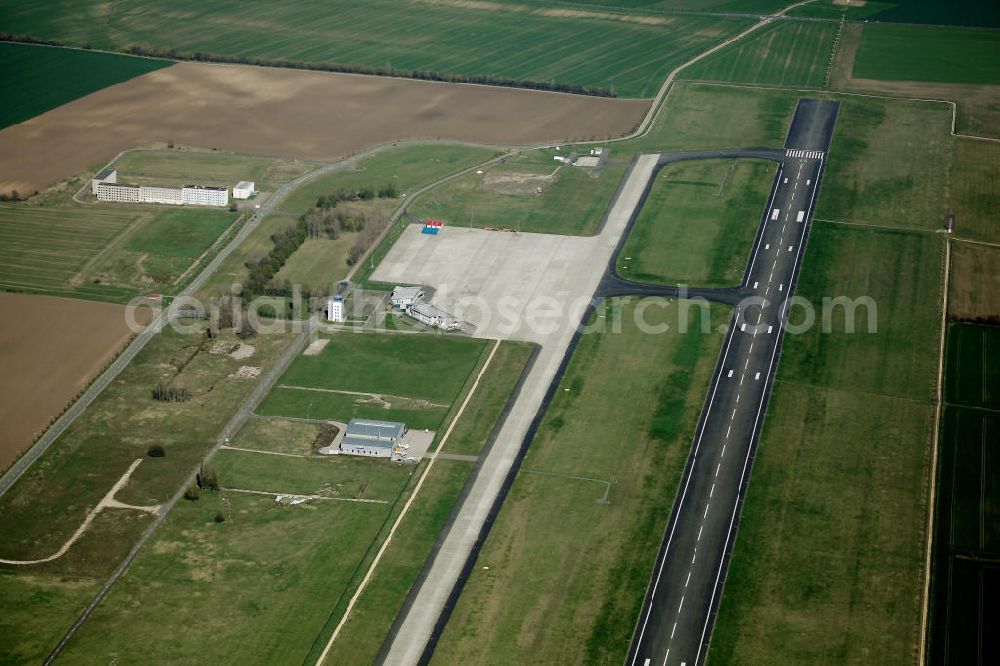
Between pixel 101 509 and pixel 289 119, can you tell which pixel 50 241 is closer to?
pixel 289 119

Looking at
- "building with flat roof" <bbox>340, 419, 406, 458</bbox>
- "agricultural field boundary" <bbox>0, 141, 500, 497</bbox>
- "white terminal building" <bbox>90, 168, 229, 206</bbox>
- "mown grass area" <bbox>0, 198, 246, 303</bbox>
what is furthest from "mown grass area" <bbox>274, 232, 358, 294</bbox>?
"building with flat roof" <bbox>340, 419, 406, 458</bbox>

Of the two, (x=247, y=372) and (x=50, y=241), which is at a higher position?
(x=50, y=241)

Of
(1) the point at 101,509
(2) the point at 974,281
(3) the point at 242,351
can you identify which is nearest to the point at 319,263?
(3) the point at 242,351

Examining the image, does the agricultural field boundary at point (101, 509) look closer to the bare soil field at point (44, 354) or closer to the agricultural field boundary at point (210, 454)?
the agricultural field boundary at point (210, 454)

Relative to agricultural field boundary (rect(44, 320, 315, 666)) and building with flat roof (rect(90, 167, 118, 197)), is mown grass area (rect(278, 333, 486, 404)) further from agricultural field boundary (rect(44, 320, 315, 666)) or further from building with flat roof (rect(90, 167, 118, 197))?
building with flat roof (rect(90, 167, 118, 197))

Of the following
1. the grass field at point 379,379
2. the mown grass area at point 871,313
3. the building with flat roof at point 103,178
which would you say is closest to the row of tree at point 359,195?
the building with flat roof at point 103,178

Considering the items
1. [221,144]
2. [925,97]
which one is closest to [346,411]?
[221,144]

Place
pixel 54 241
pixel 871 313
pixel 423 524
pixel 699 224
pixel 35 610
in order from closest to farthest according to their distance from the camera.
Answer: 1. pixel 35 610
2. pixel 423 524
3. pixel 871 313
4. pixel 54 241
5. pixel 699 224
